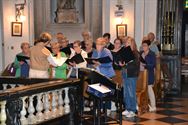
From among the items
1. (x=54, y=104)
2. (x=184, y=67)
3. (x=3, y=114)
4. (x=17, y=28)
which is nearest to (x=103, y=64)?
(x=54, y=104)

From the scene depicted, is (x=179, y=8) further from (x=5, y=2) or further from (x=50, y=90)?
(x=50, y=90)

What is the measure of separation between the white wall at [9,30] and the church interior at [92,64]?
0.03 meters

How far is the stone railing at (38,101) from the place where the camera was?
395 cm

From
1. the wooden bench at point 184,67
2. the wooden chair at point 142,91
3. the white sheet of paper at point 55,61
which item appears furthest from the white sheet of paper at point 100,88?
the wooden bench at point 184,67

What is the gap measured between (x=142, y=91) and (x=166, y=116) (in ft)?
2.22

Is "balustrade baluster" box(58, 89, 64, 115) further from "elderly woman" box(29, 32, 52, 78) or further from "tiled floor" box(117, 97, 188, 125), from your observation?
"tiled floor" box(117, 97, 188, 125)

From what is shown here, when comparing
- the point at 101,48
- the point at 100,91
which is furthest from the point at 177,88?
the point at 100,91

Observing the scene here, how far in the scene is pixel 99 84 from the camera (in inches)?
237

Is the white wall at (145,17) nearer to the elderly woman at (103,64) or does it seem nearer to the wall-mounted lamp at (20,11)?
the wall-mounted lamp at (20,11)

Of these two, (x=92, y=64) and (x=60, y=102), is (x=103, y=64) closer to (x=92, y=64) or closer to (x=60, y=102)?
(x=92, y=64)

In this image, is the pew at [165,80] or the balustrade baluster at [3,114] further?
the pew at [165,80]

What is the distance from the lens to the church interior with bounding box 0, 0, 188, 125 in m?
4.83

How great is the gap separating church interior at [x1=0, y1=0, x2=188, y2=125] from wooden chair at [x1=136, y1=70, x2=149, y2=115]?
20mm

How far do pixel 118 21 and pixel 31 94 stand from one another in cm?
782
